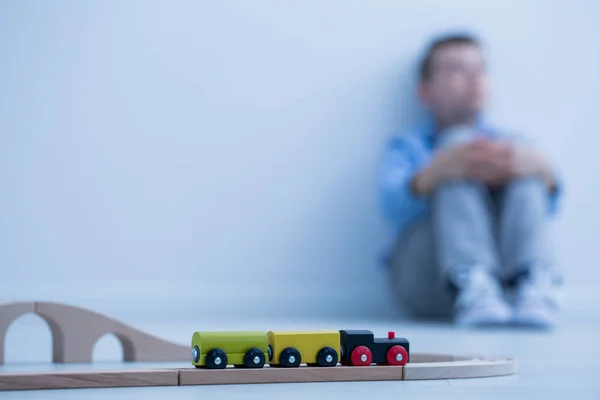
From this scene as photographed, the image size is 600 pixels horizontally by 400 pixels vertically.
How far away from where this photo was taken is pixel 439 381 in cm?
90

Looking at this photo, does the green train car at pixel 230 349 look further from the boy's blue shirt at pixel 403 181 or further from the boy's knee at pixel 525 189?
the boy's blue shirt at pixel 403 181

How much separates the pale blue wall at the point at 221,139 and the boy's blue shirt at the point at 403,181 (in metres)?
0.23

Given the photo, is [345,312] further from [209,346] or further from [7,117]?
[209,346]

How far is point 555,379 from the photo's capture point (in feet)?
3.19

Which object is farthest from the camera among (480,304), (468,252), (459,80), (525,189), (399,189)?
(459,80)

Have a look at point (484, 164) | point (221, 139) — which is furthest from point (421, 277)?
point (221, 139)

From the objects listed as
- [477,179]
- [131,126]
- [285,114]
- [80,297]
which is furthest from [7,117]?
[477,179]

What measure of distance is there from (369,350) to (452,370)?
0.30ft

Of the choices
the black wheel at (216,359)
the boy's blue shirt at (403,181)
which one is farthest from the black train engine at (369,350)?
the boy's blue shirt at (403,181)

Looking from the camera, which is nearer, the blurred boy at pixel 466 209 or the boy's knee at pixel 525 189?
the blurred boy at pixel 466 209

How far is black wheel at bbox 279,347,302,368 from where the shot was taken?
0.87 metres

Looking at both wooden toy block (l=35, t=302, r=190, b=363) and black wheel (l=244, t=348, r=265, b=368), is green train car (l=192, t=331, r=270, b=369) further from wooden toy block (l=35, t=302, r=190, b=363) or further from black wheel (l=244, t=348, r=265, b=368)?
wooden toy block (l=35, t=302, r=190, b=363)

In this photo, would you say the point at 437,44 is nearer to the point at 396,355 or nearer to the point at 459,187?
the point at 459,187

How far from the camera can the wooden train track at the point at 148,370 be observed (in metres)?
0.83
